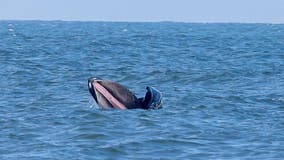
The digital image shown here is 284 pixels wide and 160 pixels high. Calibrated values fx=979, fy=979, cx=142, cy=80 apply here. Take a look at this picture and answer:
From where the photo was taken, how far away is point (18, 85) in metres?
30.3

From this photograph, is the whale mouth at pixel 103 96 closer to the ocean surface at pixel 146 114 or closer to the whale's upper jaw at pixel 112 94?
the whale's upper jaw at pixel 112 94

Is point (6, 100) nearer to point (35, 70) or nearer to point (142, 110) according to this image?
point (142, 110)

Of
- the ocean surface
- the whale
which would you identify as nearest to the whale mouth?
the whale

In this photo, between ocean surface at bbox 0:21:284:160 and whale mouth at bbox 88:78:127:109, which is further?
whale mouth at bbox 88:78:127:109

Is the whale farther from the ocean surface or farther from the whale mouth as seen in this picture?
the ocean surface

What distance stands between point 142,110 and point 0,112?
133 inches

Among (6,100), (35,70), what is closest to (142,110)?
(6,100)

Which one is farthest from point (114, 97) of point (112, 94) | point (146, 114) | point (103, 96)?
point (146, 114)

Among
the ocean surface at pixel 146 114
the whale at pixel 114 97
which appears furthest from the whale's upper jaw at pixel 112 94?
the ocean surface at pixel 146 114

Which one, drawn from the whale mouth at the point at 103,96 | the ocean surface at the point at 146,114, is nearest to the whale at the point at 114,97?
the whale mouth at the point at 103,96

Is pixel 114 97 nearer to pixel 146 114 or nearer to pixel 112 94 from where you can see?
A: pixel 112 94

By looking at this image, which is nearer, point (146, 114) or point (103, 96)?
point (146, 114)

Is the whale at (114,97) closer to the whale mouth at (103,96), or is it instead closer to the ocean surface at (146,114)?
the whale mouth at (103,96)

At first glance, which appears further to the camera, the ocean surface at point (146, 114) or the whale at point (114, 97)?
the whale at point (114, 97)
